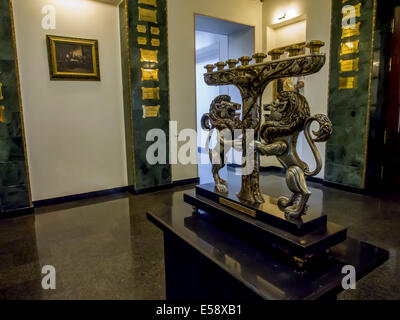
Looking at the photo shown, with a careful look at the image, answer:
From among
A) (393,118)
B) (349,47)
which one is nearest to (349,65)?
(349,47)

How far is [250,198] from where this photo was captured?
1.35 m

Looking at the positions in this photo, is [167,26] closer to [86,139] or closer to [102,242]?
[86,139]

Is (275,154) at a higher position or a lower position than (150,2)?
lower

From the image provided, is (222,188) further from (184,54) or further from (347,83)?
(184,54)

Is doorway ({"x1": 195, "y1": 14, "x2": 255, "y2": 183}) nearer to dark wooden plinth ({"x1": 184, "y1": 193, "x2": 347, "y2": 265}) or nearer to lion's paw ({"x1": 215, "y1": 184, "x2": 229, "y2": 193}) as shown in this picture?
lion's paw ({"x1": 215, "y1": 184, "x2": 229, "y2": 193})

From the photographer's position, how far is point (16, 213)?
341cm

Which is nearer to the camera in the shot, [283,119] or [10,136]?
[283,119]

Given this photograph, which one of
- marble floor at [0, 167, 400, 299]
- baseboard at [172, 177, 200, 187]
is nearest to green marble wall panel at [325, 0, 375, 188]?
marble floor at [0, 167, 400, 299]

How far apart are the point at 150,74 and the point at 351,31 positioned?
2.87 metres

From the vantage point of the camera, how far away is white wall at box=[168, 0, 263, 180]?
4379mm
